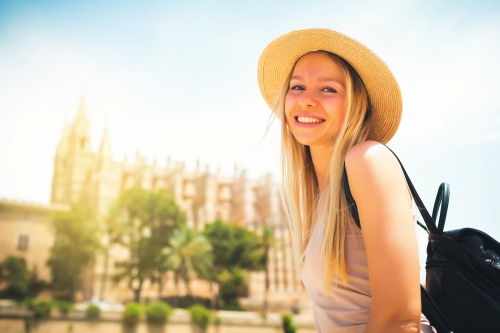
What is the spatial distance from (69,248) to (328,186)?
1411 inches

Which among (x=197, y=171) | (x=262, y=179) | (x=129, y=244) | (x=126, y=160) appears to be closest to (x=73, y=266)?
(x=129, y=244)

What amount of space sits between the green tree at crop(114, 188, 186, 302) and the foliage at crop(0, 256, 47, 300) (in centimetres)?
621

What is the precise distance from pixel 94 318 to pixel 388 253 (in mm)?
27223

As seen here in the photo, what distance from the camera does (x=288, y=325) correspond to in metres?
29.8

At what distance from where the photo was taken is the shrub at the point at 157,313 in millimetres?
26250

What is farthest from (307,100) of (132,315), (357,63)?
(132,315)

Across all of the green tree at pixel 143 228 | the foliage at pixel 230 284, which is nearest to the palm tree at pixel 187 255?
the green tree at pixel 143 228

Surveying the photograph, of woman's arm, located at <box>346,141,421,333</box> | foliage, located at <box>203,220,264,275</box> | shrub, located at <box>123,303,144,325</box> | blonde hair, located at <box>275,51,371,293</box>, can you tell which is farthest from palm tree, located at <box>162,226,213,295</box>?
woman's arm, located at <box>346,141,421,333</box>

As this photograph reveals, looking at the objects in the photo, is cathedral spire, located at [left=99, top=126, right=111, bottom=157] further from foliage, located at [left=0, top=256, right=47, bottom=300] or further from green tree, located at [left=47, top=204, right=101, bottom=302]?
foliage, located at [left=0, top=256, right=47, bottom=300]

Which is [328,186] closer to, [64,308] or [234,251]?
[64,308]

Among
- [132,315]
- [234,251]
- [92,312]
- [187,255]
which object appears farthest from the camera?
[234,251]

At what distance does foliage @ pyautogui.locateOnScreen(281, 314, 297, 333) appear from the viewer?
29.7 m

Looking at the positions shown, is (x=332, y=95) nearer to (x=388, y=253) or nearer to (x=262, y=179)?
(x=388, y=253)

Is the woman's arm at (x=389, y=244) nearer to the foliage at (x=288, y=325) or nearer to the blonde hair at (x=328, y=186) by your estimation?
the blonde hair at (x=328, y=186)
